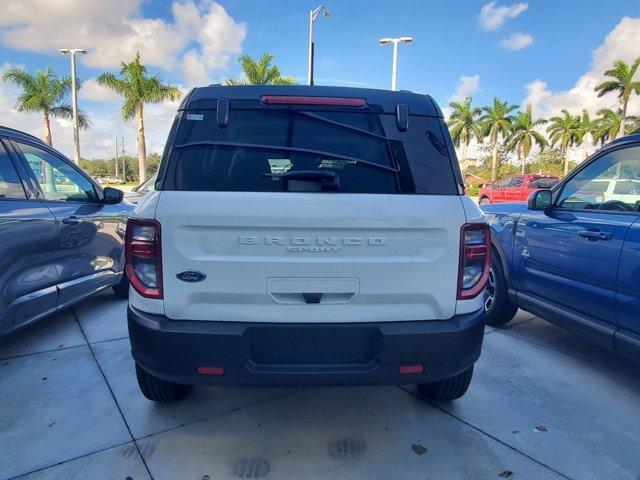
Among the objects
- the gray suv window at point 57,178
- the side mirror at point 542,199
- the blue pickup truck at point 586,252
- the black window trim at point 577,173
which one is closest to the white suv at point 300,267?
the blue pickup truck at point 586,252

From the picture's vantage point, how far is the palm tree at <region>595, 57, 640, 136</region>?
33.3 meters

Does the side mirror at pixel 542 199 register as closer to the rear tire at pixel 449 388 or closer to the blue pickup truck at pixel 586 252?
the blue pickup truck at pixel 586 252

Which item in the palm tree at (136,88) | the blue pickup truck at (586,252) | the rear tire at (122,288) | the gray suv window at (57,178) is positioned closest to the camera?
the blue pickup truck at (586,252)

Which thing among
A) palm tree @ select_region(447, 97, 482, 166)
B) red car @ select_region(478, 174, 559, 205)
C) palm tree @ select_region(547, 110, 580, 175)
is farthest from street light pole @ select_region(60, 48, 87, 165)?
palm tree @ select_region(547, 110, 580, 175)

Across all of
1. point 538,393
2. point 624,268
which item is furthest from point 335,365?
point 624,268

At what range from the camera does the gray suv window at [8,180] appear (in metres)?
3.23

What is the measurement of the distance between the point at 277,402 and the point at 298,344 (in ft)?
3.31

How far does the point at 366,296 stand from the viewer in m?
2.02

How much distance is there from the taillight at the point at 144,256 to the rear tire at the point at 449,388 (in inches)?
69.5

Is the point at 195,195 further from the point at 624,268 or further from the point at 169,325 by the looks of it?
the point at 624,268

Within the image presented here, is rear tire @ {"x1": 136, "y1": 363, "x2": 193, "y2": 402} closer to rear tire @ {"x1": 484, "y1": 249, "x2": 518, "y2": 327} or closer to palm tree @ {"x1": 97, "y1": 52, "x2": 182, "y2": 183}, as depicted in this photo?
rear tire @ {"x1": 484, "y1": 249, "x2": 518, "y2": 327}

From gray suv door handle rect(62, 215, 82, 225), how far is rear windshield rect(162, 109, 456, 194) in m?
2.22

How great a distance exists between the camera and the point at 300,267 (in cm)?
197

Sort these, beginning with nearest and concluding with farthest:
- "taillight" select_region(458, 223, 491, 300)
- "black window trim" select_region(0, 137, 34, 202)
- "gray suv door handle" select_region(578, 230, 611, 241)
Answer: "taillight" select_region(458, 223, 491, 300) < "gray suv door handle" select_region(578, 230, 611, 241) < "black window trim" select_region(0, 137, 34, 202)
